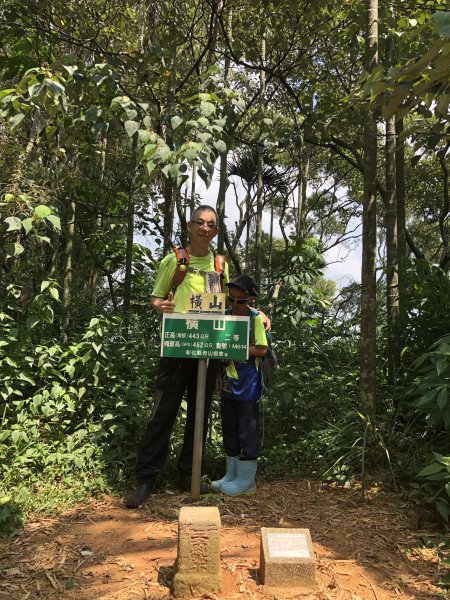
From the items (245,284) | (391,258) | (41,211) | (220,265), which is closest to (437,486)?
(245,284)

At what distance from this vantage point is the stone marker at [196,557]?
2.29 m

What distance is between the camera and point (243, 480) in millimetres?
3559

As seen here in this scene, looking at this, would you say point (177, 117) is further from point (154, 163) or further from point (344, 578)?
point (344, 578)

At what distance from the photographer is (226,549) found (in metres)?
2.76

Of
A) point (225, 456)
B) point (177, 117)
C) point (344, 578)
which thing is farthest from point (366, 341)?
point (177, 117)

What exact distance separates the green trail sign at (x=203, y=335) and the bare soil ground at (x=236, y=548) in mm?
1048

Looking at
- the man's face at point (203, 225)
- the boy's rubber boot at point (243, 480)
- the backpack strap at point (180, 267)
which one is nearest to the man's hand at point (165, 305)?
the backpack strap at point (180, 267)

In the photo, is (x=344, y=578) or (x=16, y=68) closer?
(x=344, y=578)

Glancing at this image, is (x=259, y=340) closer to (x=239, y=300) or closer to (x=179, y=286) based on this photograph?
(x=239, y=300)

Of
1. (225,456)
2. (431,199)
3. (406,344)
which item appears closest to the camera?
(225,456)

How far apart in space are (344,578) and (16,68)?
18.4ft

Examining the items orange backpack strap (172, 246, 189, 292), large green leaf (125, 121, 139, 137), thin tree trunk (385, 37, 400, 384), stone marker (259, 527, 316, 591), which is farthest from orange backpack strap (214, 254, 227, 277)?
thin tree trunk (385, 37, 400, 384)

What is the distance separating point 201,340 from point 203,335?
0.12 ft

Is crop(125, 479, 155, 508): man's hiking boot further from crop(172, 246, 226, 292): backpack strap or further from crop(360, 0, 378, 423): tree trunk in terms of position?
crop(360, 0, 378, 423): tree trunk
